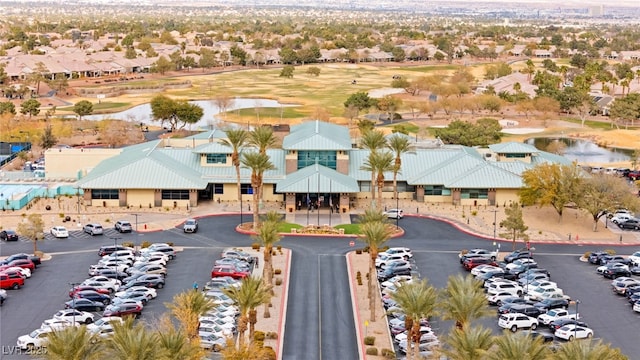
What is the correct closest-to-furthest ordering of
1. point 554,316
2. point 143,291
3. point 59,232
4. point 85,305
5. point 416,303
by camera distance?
point 416,303 < point 554,316 < point 85,305 < point 143,291 < point 59,232

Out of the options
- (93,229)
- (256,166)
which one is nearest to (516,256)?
(256,166)

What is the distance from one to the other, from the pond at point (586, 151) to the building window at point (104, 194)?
208 ft

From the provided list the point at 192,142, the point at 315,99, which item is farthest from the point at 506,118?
the point at 192,142

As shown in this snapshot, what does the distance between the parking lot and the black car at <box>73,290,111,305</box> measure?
157cm

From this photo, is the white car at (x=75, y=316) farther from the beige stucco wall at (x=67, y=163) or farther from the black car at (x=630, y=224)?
the black car at (x=630, y=224)

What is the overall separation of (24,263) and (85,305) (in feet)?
36.7

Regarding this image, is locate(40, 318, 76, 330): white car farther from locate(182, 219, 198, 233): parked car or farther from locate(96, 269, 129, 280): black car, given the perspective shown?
locate(182, 219, 198, 233): parked car

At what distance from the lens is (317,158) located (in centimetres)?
8988

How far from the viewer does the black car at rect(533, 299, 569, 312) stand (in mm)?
57950

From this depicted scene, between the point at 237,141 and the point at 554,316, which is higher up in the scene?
the point at 237,141

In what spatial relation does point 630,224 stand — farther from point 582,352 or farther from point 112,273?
point 112,273

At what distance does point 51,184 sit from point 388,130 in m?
58.0

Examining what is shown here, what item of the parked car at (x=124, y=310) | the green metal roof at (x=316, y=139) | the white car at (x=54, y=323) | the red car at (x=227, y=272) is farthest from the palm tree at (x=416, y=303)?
the green metal roof at (x=316, y=139)

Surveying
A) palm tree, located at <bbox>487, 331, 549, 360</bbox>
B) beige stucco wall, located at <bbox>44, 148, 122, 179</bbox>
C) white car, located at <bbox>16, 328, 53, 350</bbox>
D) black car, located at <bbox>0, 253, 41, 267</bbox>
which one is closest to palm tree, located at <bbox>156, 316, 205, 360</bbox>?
white car, located at <bbox>16, 328, 53, 350</bbox>
